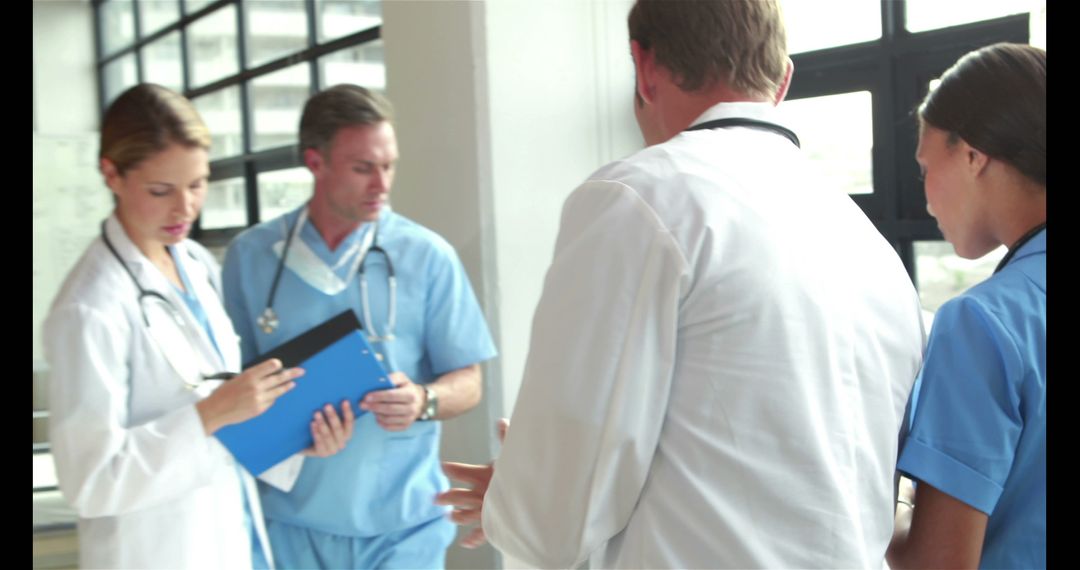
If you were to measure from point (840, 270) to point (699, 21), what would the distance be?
0.90 ft

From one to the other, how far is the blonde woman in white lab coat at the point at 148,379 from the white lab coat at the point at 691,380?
0.74 metres

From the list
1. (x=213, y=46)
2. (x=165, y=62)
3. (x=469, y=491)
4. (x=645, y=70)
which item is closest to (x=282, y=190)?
(x=213, y=46)

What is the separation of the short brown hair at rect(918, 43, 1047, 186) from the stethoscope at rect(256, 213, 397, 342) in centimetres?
112

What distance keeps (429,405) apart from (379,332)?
Result: 17 centimetres

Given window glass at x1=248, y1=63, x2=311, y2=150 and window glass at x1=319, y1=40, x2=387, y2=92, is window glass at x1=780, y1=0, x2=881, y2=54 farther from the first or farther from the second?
window glass at x1=248, y1=63, x2=311, y2=150

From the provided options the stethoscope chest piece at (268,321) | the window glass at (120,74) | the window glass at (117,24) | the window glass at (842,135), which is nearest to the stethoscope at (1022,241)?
the window glass at (842,135)

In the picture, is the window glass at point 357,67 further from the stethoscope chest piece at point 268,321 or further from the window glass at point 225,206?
the stethoscope chest piece at point 268,321

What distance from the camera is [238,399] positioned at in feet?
4.92

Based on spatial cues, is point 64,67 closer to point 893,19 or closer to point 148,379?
point 148,379

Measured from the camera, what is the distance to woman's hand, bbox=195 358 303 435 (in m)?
1.49

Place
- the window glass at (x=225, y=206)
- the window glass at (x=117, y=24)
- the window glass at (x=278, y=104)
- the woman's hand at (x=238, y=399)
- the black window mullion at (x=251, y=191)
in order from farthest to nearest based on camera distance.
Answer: the window glass at (x=117, y=24) < the window glass at (x=225, y=206) < the black window mullion at (x=251, y=191) < the window glass at (x=278, y=104) < the woman's hand at (x=238, y=399)

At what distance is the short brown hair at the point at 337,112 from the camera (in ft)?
6.14
